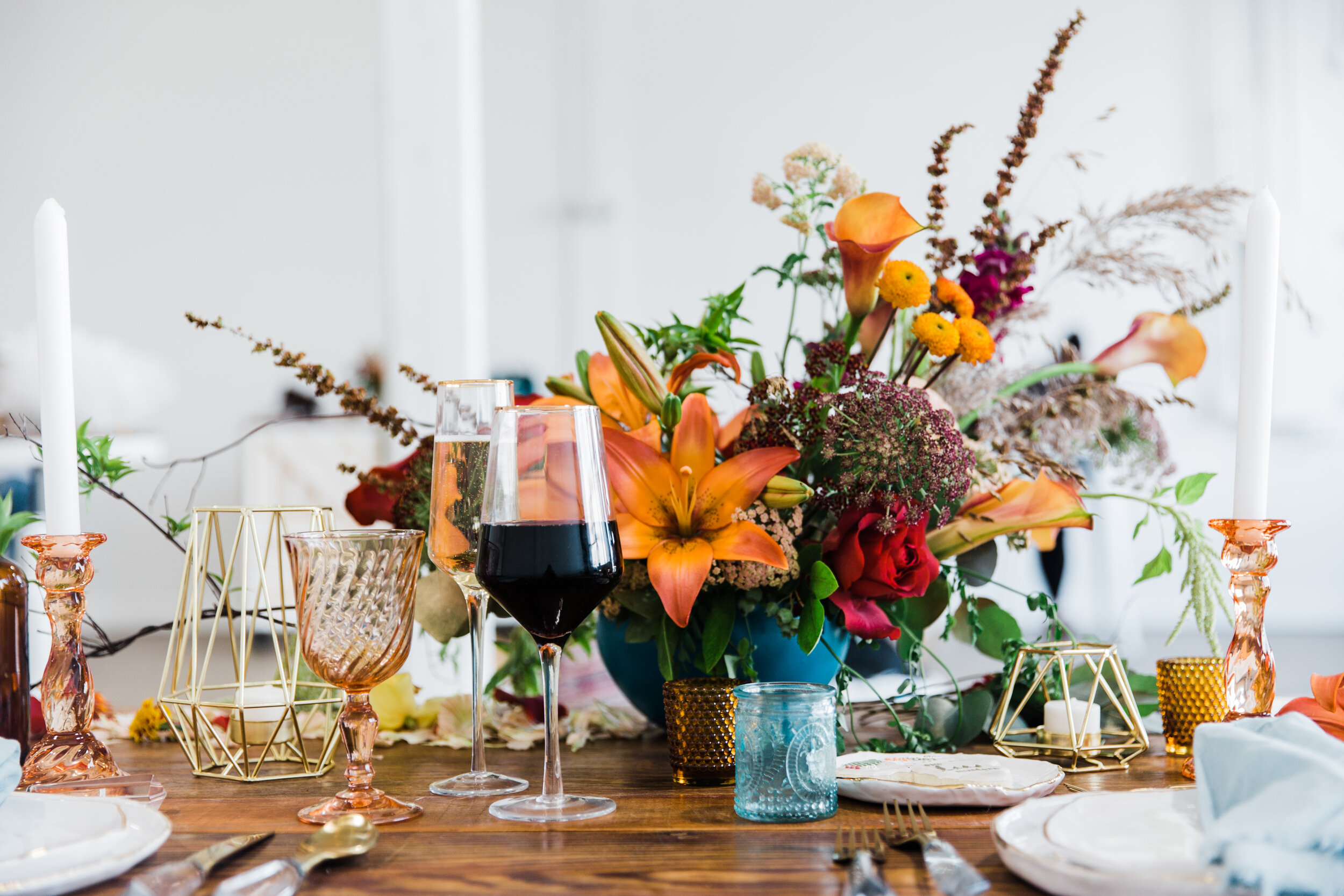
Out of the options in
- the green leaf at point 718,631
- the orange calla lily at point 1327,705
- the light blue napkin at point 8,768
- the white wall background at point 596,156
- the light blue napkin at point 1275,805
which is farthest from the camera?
the white wall background at point 596,156

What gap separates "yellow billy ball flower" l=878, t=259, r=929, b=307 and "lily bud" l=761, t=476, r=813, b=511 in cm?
16

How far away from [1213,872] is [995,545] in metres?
0.43

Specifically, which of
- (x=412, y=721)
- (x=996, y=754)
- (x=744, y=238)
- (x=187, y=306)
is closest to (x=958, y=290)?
(x=996, y=754)

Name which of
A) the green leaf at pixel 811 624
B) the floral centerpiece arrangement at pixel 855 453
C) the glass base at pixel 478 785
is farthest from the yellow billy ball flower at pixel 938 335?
the glass base at pixel 478 785

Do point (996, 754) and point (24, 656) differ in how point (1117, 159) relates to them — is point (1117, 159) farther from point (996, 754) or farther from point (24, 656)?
point (24, 656)

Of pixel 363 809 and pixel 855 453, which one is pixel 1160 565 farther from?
pixel 363 809

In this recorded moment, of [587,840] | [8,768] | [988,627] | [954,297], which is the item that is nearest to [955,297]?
[954,297]

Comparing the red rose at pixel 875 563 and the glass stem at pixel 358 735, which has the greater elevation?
the red rose at pixel 875 563

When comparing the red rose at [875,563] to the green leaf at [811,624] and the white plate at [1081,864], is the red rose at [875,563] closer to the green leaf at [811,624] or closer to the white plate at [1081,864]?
the green leaf at [811,624]

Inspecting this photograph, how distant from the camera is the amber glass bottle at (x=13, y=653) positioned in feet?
2.50

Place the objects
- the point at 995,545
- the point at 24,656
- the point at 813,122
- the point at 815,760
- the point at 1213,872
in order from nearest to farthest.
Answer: the point at 1213,872
the point at 815,760
the point at 24,656
the point at 995,545
the point at 813,122

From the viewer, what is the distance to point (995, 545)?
88 centimetres

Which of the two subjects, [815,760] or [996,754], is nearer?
[815,760]

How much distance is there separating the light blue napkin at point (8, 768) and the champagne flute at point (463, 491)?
0.85ft
